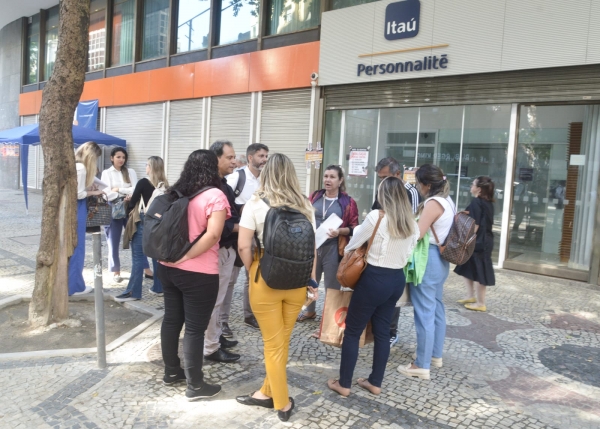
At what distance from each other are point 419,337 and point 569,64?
609 centimetres

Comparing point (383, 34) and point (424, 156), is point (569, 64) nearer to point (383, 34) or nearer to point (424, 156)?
point (424, 156)

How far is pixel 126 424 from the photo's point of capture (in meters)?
3.11

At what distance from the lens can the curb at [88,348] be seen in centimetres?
405

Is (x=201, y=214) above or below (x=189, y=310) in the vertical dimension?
above

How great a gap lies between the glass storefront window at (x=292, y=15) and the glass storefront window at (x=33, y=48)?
46.4ft

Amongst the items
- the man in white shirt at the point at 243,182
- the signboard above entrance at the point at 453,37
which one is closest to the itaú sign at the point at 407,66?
the signboard above entrance at the point at 453,37

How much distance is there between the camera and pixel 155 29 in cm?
1598

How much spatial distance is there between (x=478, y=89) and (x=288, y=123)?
4722 millimetres

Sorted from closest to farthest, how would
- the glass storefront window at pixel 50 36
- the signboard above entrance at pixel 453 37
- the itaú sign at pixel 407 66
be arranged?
the signboard above entrance at pixel 453 37, the itaú sign at pixel 407 66, the glass storefront window at pixel 50 36

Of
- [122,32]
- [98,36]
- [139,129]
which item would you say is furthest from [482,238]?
[98,36]

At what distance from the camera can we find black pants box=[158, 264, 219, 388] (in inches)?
130

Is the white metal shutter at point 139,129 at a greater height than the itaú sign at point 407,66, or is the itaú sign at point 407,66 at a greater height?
the itaú sign at point 407,66

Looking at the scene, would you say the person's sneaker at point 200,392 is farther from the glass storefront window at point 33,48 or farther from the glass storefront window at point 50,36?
the glass storefront window at point 33,48

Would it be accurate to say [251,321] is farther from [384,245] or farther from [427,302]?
[384,245]
